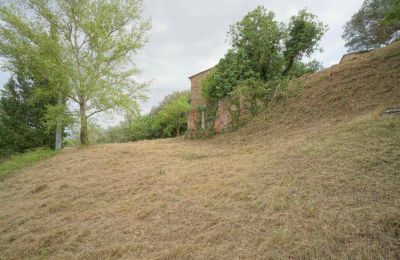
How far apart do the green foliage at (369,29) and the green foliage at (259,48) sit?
9304mm

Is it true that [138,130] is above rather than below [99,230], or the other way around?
above

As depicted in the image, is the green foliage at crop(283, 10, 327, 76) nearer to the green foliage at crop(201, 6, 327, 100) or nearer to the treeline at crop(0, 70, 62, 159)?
the green foliage at crop(201, 6, 327, 100)

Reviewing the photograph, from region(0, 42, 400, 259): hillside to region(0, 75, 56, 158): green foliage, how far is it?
33.5 feet

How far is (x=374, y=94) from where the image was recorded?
6.21 m

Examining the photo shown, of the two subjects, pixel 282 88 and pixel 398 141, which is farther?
pixel 282 88

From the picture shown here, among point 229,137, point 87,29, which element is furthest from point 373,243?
point 87,29

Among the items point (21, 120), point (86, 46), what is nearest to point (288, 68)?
point (86, 46)

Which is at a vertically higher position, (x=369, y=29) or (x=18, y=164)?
(x=369, y=29)

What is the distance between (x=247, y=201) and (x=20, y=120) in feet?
60.1

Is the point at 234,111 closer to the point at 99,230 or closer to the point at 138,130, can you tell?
the point at 99,230

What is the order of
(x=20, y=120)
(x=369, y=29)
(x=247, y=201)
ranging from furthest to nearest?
(x=369, y=29) → (x=20, y=120) → (x=247, y=201)

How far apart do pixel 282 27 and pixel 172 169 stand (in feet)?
36.1

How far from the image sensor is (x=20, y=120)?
51.6 ft

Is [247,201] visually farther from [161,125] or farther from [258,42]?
[161,125]
